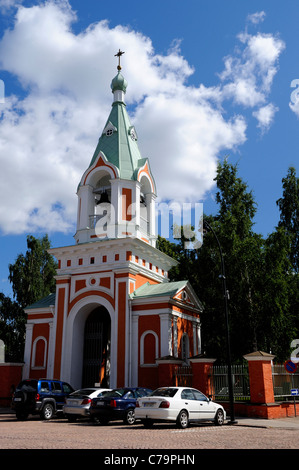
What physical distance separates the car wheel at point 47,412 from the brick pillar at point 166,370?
5.20m

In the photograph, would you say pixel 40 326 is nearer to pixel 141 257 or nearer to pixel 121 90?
pixel 141 257

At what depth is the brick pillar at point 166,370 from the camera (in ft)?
64.2

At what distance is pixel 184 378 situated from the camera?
67.1 feet

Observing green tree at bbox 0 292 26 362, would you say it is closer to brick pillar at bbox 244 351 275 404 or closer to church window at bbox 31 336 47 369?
church window at bbox 31 336 47 369

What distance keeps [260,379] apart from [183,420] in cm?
547

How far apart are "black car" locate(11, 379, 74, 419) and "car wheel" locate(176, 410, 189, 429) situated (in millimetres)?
6564

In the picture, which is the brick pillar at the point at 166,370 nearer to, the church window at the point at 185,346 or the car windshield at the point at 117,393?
the church window at the point at 185,346

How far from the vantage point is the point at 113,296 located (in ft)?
74.5

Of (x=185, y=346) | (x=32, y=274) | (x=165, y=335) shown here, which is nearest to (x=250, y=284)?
(x=185, y=346)

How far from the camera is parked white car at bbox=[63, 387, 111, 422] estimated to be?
15.8 meters

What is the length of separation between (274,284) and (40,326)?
46.5 feet

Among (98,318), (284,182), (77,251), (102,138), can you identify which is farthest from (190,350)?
(284,182)

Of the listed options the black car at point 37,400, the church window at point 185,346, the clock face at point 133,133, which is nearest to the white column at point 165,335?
the church window at point 185,346

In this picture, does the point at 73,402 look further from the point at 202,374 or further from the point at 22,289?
the point at 22,289
